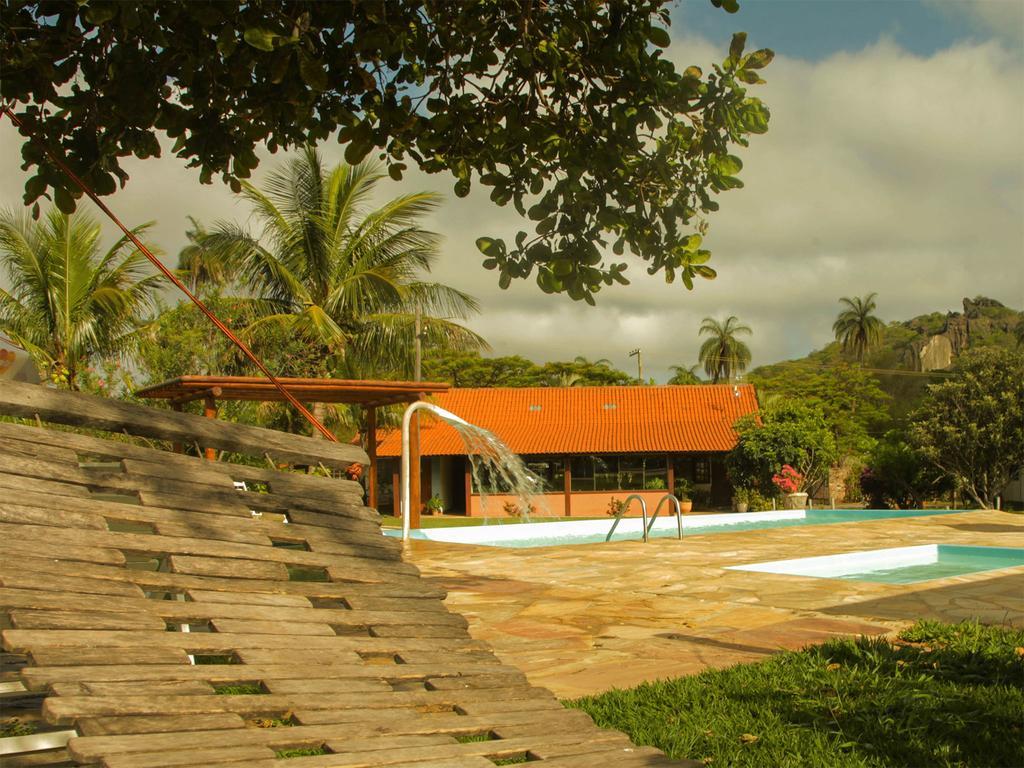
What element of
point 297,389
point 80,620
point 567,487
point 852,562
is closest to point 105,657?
point 80,620

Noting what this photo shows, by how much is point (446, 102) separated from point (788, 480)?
23.3 metres

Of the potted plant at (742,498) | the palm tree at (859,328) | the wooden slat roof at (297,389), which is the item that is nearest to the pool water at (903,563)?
the wooden slat roof at (297,389)

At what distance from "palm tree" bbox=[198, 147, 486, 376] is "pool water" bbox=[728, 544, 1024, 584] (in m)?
11.7

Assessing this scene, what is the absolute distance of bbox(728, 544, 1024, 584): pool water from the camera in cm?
1191

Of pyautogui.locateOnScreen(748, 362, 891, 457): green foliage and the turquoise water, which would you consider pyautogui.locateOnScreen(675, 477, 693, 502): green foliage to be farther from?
the turquoise water

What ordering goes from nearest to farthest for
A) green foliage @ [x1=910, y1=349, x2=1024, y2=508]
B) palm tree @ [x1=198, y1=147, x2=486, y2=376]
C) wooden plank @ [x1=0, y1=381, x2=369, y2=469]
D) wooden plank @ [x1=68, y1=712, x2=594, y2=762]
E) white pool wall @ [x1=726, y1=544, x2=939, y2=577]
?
wooden plank @ [x1=68, y1=712, x2=594, y2=762] < wooden plank @ [x1=0, y1=381, x2=369, y2=469] < white pool wall @ [x1=726, y1=544, x2=939, y2=577] < palm tree @ [x1=198, y1=147, x2=486, y2=376] < green foliage @ [x1=910, y1=349, x2=1024, y2=508]

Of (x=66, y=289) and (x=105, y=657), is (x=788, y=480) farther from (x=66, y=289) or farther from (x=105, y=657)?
(x=105, y=657)

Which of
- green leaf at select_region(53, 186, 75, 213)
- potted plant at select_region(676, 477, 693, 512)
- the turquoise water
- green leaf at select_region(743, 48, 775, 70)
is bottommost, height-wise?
the turquoise water

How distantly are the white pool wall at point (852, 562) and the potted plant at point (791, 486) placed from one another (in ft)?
37.5

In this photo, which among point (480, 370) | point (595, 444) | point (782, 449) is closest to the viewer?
point (782, 449)

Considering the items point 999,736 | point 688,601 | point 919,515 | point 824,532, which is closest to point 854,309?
point 919,515

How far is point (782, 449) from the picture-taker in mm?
26688

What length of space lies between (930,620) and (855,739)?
2957 mm

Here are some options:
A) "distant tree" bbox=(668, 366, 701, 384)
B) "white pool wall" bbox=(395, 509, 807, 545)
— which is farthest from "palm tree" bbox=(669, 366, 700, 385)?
"white pool wall" bbox=(395, 509, 807, 545)
